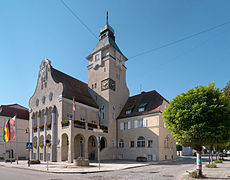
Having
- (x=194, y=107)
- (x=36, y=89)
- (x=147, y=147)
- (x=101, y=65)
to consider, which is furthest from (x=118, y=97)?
(x=194, y=107)

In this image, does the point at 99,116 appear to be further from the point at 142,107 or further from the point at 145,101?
the point at 145,101

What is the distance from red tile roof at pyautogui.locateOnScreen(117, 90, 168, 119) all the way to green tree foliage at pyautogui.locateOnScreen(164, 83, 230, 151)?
19.1 meters

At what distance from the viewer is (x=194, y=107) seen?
1437cm

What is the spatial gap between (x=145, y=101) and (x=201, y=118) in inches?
975

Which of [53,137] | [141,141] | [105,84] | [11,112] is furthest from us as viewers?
[11,112]

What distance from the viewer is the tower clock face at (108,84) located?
130 ft

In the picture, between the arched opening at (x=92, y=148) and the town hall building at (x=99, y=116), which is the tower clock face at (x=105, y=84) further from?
the arched opening at (x=92, y=148)

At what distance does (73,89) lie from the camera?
126 ft

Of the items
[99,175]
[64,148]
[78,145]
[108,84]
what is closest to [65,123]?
[64,148]

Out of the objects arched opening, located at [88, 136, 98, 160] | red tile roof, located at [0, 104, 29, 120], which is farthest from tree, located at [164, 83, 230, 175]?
red tile roof, located at [0, 104, 29, 120]

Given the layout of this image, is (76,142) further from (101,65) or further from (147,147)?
(101,65)

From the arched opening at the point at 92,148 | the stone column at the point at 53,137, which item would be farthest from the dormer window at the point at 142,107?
the stone column at the point at 53,137

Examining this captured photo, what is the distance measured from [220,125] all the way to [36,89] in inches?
1405

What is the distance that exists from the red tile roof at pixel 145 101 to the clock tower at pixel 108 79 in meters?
1.40
